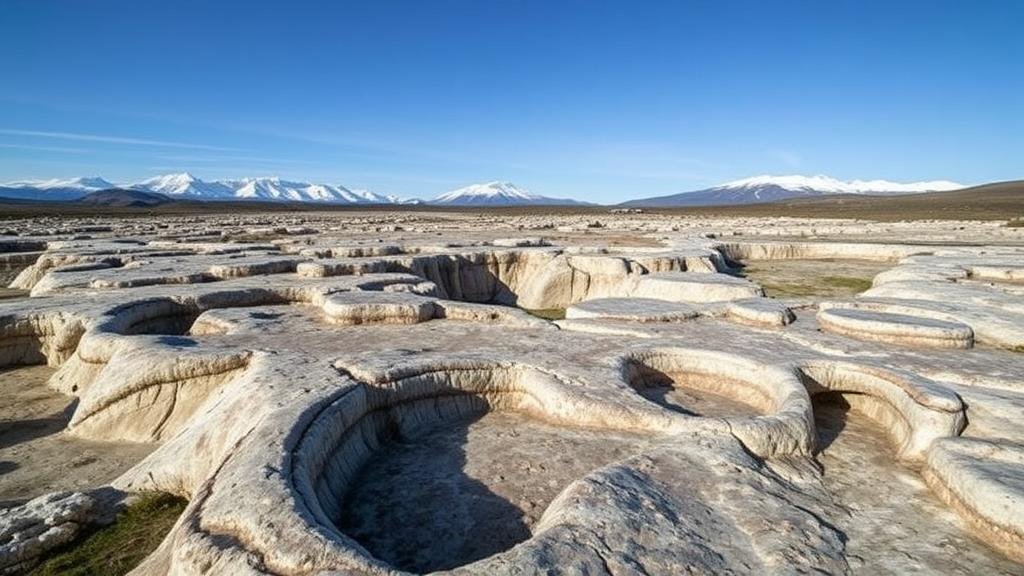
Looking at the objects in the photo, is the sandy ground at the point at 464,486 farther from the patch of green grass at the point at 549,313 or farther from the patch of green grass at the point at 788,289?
the patch of green grass at the point at 788,289

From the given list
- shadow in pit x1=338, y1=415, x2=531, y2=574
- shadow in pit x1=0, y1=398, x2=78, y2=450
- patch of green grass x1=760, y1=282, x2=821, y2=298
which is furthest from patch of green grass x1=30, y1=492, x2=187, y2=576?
patch of green grass x1=760, y1=282, x2=821, y2=298

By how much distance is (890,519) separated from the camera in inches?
217

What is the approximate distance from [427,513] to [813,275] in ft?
71.5

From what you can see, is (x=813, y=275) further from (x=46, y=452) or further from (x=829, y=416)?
(x=46, y=452)

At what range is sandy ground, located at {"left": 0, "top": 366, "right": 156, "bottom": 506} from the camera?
7.18 metres

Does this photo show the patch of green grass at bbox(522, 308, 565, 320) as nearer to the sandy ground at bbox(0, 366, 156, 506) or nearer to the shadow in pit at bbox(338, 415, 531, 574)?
the shadow in pit at bbox(338, 415, 531, 574)

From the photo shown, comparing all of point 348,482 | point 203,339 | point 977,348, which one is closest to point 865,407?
point 977,348

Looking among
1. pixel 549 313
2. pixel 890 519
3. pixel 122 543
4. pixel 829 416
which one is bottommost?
pixel 549 313

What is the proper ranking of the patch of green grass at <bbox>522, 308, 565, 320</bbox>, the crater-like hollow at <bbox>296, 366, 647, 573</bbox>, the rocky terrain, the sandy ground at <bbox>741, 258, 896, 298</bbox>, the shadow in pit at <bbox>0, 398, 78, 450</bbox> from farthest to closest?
the patch of green grass at <bbox>522, 308, 565, 320</bbox> → the sandy ground at <bbox>741, 258, 896, 298</bbox> → the shadow in pit at <bbox>0, 398, 78, 450</bbox> → the crater-like hollow at <bbox>296, 366, 647, 573</bbox> → the rocky terrain

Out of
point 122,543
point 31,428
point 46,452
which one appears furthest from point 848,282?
point 31,428

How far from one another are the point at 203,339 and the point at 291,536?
23.6 ft

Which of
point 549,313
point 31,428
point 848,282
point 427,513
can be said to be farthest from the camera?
point 848,282

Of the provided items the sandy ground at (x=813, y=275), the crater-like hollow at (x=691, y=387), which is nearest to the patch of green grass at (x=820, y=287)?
the sandy ground at (x=813, y=275)

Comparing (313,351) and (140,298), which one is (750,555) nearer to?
(313,351)
